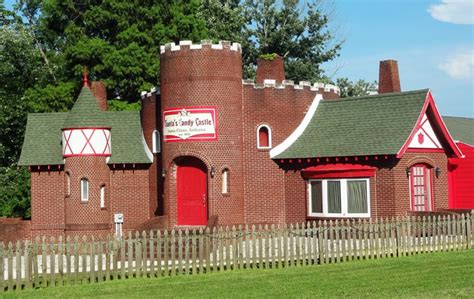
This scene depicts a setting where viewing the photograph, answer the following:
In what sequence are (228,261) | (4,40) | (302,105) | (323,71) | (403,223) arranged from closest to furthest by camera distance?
1. (228,261)
2. (403,223)
3. (302,105)
4. (4,40)
5. (323,71)

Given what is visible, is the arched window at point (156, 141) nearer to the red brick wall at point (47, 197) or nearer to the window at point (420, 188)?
the red brick wall at point (47, 197)

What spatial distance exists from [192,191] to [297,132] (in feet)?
17.0

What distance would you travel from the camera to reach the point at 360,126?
30.9 m

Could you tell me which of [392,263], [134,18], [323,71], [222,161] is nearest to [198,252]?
[392,263]

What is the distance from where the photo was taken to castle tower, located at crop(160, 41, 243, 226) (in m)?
30.4

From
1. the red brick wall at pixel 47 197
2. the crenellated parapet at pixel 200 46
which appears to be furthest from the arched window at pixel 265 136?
the red brick wall at pixel 47 197

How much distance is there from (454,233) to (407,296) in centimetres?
949

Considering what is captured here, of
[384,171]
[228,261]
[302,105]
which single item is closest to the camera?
[228,261]

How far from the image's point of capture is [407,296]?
15.2m

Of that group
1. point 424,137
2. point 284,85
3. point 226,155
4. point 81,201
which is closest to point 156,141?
point 226,155

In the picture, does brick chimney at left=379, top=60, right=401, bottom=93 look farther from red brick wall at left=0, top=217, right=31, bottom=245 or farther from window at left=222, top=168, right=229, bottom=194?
red brick wall at left=0, top=217, right=31, bottom=245

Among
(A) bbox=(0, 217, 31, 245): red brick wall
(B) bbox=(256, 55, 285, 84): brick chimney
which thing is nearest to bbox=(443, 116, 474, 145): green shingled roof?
(B) bbox=(256, 55, 285, 84): brick chimney

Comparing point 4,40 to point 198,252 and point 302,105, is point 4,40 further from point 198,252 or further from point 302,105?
point 198,252

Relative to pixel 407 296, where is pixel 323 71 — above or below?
above
